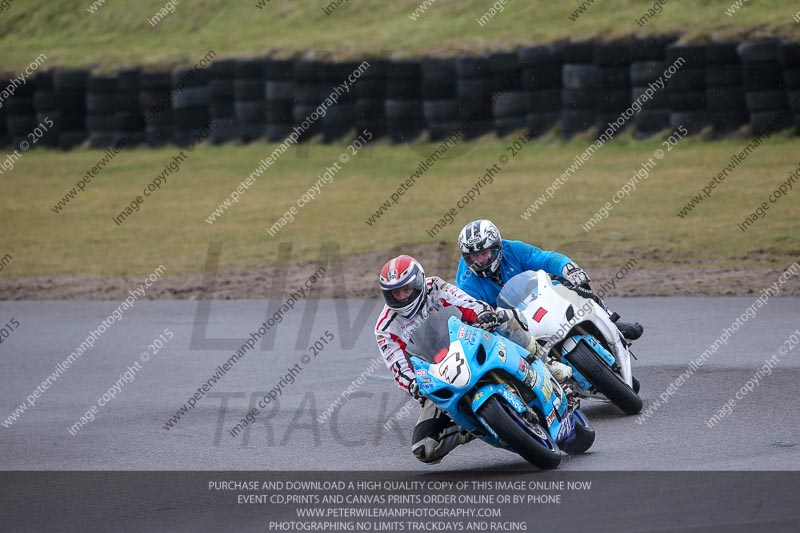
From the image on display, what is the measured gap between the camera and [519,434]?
7059 millimetres

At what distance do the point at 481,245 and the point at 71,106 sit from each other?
22100mm

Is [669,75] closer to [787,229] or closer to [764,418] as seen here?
[787,229]

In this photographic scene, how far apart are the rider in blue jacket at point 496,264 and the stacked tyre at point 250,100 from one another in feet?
56.1

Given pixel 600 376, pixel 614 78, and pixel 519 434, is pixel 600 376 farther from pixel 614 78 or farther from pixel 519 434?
pixel 614 78

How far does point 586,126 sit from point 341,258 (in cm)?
637

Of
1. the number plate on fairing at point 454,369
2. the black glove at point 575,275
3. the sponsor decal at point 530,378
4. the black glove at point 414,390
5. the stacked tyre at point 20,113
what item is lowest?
the stacked tyre at point 20,113

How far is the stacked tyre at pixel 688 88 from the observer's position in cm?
2012

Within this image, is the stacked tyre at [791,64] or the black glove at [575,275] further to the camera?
the stacked tyre at [791,64]

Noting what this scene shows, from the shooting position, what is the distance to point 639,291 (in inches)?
572

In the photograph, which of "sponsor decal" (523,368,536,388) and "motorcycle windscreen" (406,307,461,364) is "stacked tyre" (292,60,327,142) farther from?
"sponsor decal" (523,368,536,388)

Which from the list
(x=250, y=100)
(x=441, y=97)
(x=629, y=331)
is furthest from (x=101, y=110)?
(x=629, y=331)

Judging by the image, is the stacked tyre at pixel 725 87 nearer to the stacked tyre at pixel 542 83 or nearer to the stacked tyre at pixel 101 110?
the stacked tyre at pixel 542 83

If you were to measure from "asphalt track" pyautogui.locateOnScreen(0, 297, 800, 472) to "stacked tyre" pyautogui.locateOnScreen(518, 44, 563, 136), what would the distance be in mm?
8671

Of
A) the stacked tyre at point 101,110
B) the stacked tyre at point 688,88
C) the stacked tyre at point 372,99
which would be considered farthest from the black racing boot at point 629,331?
the stacked tyre at point 101,110
